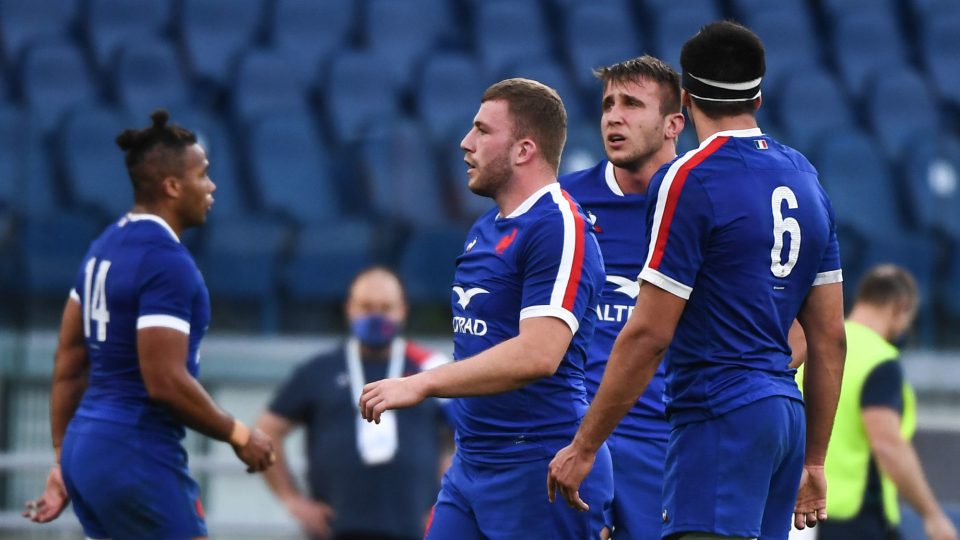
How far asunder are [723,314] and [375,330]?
3.47 metres

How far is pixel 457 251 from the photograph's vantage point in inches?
358

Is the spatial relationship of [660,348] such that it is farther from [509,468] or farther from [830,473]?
[830,473]

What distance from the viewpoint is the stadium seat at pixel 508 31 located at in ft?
42.1

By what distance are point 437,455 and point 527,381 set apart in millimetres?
3340

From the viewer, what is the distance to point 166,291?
516cm

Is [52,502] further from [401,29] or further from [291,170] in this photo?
[401,29]

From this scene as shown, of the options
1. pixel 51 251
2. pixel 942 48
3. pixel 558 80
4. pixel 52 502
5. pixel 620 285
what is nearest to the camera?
pixel 620 285

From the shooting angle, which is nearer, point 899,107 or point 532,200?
point 532,200

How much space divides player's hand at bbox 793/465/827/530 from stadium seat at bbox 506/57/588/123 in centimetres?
725

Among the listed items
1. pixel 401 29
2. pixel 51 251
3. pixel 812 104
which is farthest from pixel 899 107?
pixel 51 251

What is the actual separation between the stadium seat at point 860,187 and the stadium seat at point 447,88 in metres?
2.96

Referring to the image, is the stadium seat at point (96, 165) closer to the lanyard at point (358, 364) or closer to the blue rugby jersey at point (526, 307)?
the lanyard at point (358, 364)

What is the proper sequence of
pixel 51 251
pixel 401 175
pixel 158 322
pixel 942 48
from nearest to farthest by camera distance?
pixel 158 322 → pixel 51 251 → pixel 401 175 → pixel 942 48

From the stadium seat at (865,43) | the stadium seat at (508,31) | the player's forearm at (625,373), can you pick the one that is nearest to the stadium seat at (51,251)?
the stadium seat at (508,31)
